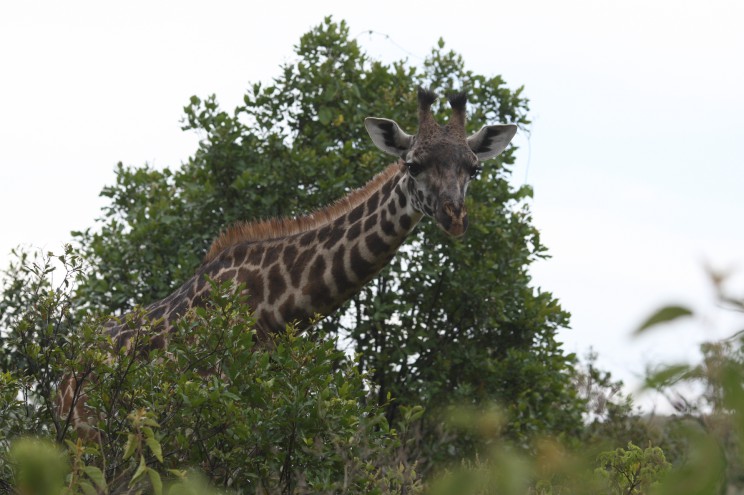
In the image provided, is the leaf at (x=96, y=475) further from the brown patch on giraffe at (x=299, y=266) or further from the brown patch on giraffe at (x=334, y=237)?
Result: the brown patch on giraffe at (x=334, y=237)

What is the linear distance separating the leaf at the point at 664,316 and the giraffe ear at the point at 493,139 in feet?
25.1

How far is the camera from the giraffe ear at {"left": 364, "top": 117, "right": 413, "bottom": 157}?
8773mm

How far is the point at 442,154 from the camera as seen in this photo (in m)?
8.14

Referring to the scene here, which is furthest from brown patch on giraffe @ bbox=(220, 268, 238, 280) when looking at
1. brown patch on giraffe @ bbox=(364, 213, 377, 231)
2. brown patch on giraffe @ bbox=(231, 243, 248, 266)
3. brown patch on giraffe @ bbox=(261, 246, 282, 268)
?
brown patch on giraffe @ bbox=(364, 213, 377, 231)

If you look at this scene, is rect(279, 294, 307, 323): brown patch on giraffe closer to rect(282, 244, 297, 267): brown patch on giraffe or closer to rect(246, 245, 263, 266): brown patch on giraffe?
rect(282, 244, 297, 267): brown patch on giraffe

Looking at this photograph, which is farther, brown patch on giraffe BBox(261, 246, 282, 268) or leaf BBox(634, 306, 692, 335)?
brown patch on giraffe BBox(261, 246, 282, 268)

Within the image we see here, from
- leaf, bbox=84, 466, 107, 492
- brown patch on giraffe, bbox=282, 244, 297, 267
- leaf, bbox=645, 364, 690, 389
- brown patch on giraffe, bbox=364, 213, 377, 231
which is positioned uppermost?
brown patch on giraffe, bbox=364, 213, 377, 231

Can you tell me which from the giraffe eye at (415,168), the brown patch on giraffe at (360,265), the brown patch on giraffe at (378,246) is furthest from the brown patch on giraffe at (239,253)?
the giraffe eye at (415,168)

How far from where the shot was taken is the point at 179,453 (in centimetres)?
524

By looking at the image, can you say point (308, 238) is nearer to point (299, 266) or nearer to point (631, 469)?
point (299, 266)

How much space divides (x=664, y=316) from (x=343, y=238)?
6.88 m

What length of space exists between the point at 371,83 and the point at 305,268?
507 centimetres

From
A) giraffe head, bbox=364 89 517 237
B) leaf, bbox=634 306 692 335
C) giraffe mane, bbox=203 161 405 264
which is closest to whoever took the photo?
leaf, bbox=634 306 692 335

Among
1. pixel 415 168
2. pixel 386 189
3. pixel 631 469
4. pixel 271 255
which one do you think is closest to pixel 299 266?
pixel 271 255
